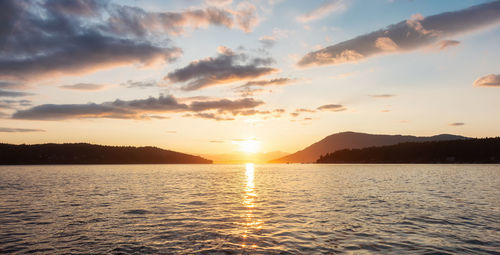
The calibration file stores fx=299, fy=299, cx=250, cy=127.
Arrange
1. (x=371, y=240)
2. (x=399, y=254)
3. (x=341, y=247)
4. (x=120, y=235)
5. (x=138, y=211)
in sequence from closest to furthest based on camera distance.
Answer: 1. (x=399, y=254)
2. (x=341, y=247)
3. (x=371, y=240)
4. (x=120, y=235)
5. (x=138, y=211)

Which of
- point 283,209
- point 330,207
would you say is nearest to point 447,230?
point 330,207

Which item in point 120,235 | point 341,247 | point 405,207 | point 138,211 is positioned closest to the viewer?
point 341,247

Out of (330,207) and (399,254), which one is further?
(330,207)

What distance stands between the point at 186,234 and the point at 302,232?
977 centimetres

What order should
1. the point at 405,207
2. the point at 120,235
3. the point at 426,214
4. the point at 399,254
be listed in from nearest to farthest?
the point at 399,254
the point at 120,235
the point at 426,214
the point at 405,207

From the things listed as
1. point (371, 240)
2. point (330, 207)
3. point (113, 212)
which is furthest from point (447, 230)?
point (113, 212)

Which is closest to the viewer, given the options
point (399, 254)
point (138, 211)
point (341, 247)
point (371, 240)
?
point (399, 254)

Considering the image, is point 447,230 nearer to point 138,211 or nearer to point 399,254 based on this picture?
point 399,254

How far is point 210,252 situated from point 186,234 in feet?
18.7

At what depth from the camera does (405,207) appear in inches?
1531

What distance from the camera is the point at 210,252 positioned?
19.9 m

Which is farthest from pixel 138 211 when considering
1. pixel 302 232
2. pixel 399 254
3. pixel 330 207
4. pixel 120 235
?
pixel 399 254

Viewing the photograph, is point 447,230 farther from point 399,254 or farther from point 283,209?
point 283,209

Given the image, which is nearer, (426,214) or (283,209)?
(426,214)
